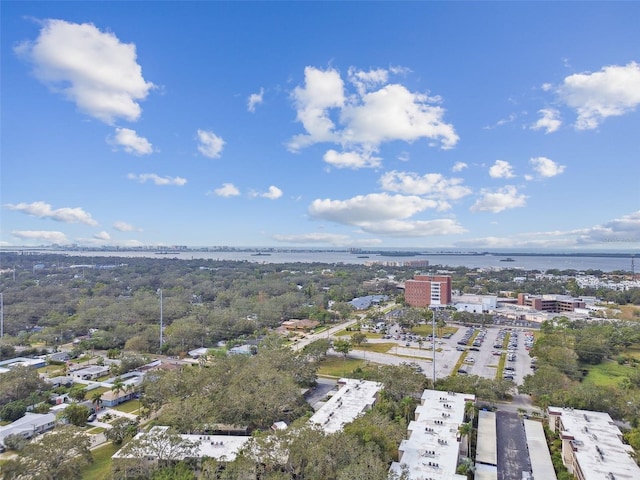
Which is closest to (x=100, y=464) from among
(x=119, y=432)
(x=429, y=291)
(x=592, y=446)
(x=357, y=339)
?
(x=119, y=432)

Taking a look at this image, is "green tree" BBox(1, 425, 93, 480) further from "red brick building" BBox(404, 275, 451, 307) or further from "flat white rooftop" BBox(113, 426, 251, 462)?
"red brick building" BBox(404, 275, 451, 307)

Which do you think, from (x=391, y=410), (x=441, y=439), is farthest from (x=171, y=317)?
(x=441, y=439)

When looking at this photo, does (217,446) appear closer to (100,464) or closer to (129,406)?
(100,464)

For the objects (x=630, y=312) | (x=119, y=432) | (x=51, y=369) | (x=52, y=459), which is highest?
(x=52, y=459)

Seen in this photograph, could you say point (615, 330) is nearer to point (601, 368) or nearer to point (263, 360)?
point (601, 368)

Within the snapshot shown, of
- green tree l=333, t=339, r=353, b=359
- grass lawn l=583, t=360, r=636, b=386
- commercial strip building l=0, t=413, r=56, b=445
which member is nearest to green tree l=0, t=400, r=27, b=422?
commercial strip building l=0, t=413, r=56, b=445

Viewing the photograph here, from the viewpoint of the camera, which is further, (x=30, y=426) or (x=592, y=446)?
(x=30, y=426)

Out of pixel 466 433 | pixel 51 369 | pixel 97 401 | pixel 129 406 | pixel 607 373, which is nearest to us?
pixel 466 433
